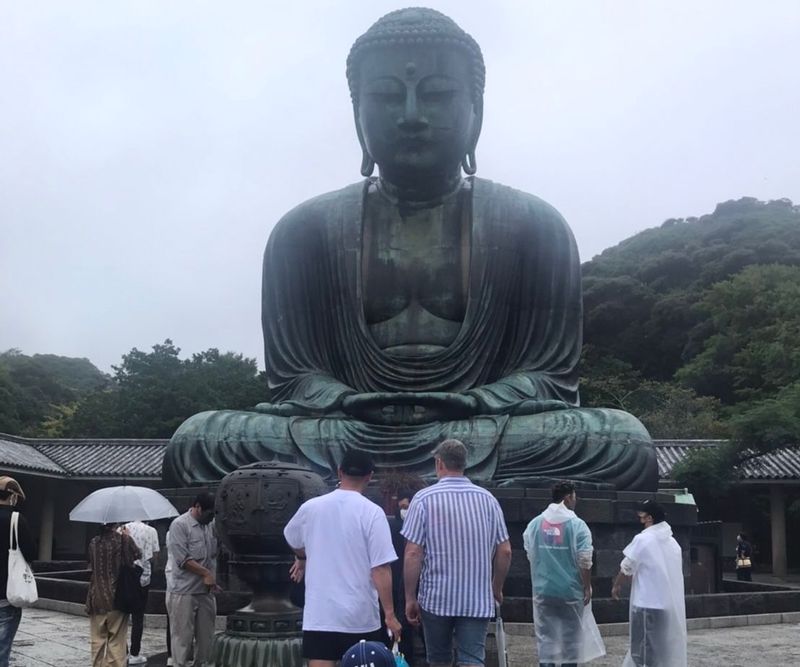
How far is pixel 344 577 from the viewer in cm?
393

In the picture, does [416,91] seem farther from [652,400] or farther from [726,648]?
[652,400]

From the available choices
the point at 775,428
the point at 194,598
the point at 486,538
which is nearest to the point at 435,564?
the point at 486,538

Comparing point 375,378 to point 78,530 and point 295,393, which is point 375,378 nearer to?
point 295,393

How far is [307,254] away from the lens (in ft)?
33.9

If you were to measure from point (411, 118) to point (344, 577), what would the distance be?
20.8ft

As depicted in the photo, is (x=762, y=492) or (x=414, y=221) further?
(x=762, y=492)

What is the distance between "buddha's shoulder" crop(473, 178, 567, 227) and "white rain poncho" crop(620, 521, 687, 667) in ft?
17.0

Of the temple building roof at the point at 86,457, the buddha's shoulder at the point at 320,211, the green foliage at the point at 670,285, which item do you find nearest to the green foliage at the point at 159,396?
the temple building roof at the point at 86,457

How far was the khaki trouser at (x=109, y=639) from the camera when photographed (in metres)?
5.57

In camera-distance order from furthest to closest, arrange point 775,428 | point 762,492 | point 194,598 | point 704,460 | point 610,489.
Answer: point 762,492 < point 704,460 < point 775,428 < point 610,489 < point 194,598

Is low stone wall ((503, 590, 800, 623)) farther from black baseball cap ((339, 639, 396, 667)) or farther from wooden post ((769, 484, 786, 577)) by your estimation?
wooden post ((769, 484, 786, 577))

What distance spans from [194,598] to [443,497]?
2319mm

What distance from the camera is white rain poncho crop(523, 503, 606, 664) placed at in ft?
17.5

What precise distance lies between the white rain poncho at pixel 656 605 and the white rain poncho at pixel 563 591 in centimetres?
23
